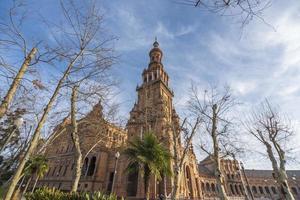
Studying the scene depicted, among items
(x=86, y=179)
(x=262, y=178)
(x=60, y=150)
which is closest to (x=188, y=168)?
(x=86, y=179)

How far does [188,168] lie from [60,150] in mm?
32858

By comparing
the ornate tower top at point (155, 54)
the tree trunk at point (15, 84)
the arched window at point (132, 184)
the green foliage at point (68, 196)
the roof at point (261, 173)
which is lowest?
the green foliage at point (68, 196)

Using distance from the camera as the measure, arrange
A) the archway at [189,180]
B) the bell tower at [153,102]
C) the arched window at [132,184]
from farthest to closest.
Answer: the archway at [189,180], the bell tower at [153,102], the arched window at [132,184]

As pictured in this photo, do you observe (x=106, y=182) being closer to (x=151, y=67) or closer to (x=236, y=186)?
(x=151, y=67)

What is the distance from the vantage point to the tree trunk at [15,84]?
6021mm

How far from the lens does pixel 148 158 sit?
524 inches

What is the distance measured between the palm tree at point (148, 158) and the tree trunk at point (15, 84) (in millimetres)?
9243

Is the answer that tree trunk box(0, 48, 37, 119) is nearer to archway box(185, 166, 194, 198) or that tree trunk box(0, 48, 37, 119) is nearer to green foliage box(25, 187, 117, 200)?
green foliage box(25, 187, 117, 200)

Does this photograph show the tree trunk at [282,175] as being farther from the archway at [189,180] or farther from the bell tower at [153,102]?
the archway at [189,180]

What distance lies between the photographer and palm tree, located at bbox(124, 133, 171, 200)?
13.0 m

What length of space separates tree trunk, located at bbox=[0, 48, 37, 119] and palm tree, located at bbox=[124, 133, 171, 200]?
924 centimetres

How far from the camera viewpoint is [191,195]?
28.6 metres

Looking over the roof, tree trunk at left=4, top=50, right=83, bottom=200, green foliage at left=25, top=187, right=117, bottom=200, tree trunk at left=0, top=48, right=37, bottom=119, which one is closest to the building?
green foliage at left=25, top=187, right=117, bottom=200

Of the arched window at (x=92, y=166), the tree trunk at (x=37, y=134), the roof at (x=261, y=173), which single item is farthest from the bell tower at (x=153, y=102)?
the roof at (x=261, y=173)
